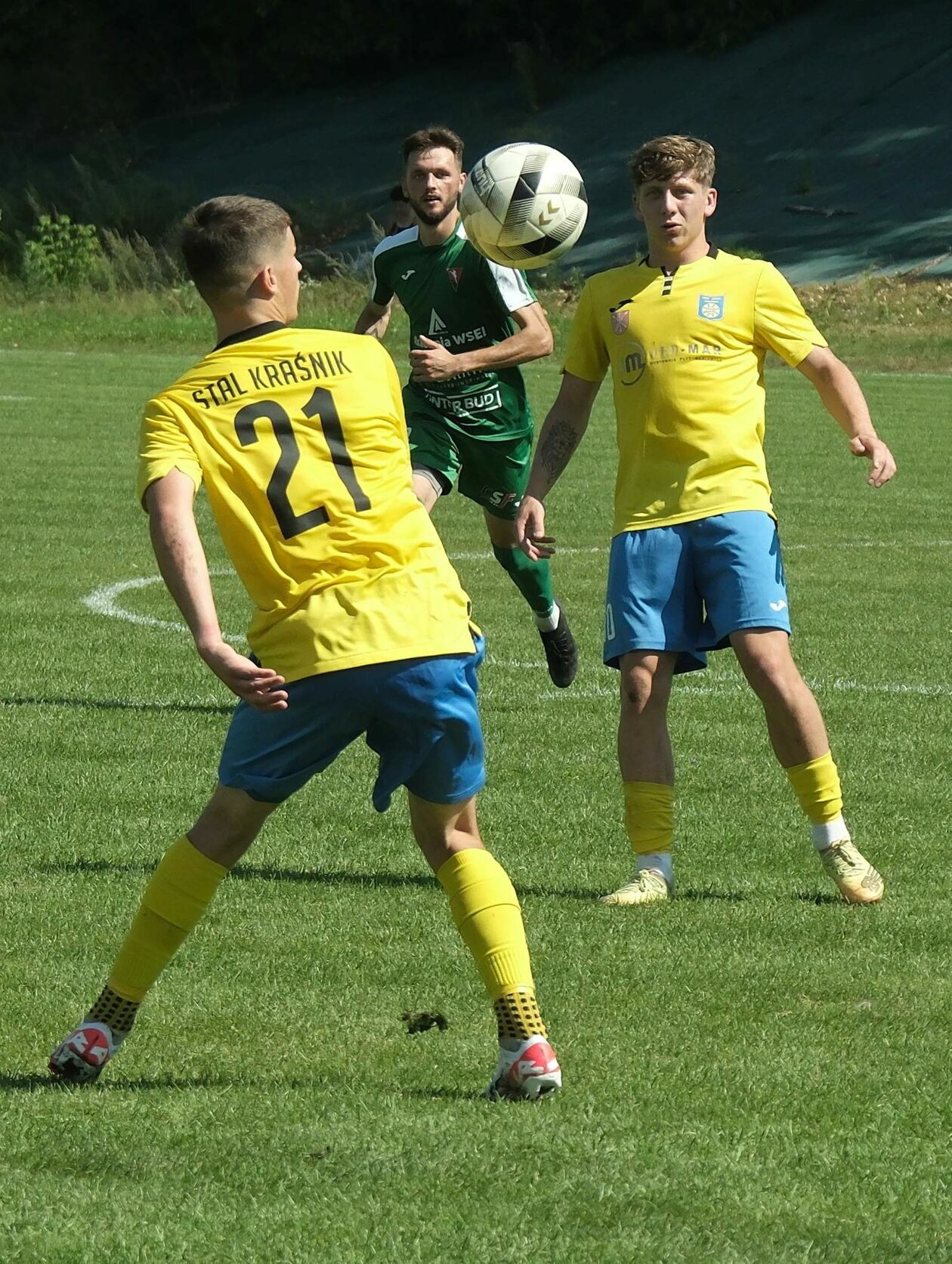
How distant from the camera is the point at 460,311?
866 centimetres

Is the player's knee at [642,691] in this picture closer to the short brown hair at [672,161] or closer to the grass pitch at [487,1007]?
the grass pitch at [487,1007]

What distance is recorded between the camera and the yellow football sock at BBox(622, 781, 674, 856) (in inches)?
231

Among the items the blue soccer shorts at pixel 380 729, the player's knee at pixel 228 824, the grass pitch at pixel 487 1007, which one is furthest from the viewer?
the player's knee at pixel 228 824

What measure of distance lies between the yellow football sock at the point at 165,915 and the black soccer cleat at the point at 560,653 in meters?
4.75

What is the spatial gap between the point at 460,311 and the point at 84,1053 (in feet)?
16.7

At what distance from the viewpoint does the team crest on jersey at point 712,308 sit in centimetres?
589

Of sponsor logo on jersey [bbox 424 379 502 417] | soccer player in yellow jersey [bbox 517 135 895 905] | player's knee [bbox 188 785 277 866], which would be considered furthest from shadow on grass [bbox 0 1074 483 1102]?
sponsor logo on jersey [bbox 424 379 502 417]

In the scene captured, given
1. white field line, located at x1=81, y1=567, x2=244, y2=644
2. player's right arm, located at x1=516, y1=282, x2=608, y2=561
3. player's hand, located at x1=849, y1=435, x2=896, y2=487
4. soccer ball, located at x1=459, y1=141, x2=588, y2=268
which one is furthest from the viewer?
white field line, located at x1=81, y1=567, x2=244, y2=644

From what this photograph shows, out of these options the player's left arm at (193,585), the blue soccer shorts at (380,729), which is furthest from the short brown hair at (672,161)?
the player's left arm at (193,585)

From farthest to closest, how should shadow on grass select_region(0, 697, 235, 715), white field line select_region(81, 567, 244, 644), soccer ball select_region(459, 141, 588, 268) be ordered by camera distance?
1. white field line select_region(81, 567, 244, 644)
2. shadow on grass select_region(0, 697, 235, 715)
3. soccer ball select_region(459, 141, 588, 268)

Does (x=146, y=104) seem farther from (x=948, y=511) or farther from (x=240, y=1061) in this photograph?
(x=240, y=1061)

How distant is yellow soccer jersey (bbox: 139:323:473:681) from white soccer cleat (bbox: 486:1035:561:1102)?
0.80 meters

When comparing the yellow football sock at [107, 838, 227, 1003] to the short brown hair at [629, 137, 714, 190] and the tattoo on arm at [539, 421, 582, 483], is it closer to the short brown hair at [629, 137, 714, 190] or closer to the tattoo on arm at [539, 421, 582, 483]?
the tattoo on arm at [539, 421, 582, 483]

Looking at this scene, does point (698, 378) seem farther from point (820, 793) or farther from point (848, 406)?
point (820, 793)
